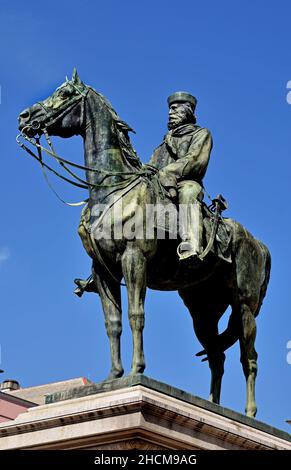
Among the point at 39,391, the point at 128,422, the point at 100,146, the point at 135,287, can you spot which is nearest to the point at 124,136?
the point at 100,146

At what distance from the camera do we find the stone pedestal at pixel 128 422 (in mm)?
11375

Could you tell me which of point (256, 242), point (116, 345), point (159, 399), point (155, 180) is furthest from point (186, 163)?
→ point (159, 399)

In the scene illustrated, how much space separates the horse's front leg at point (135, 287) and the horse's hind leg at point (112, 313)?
436 mm

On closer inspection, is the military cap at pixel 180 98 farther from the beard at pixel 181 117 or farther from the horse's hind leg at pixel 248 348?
the horse's hind leg at pixel 248 348

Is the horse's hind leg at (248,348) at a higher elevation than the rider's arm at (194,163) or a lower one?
lower

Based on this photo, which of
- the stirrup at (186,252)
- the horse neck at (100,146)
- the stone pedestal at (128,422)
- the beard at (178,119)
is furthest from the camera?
the beard at (178,119)

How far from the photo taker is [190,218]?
13.2 m

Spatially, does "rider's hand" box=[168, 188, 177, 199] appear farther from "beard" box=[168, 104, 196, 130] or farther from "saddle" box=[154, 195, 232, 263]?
"beard" box=[168, 104, 196, 130]

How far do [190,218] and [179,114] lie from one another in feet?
6.88

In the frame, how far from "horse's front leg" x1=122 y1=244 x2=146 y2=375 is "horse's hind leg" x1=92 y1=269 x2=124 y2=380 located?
436 millimetres

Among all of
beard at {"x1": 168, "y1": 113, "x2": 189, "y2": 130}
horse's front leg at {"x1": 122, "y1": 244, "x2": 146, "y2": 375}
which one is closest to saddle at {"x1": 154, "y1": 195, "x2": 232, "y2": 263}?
horse's front leg at {"x1": 122, "y1": 244, "x2": 146, "y2": 375}

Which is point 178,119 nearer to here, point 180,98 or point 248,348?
point 180,98

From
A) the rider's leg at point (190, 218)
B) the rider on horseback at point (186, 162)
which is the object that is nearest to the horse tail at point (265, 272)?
the rider on horseback at point (186, 162)
